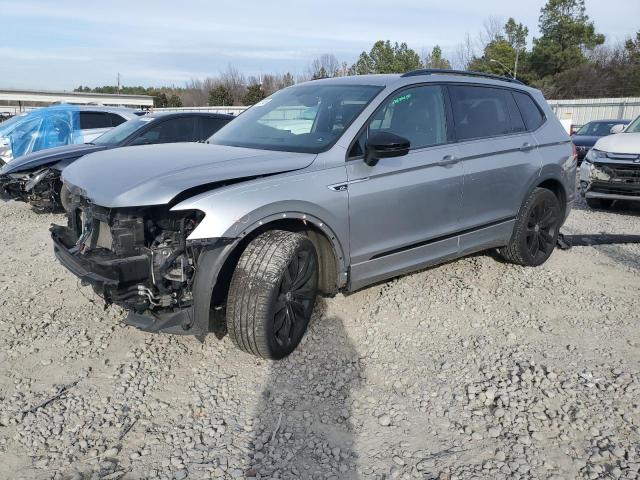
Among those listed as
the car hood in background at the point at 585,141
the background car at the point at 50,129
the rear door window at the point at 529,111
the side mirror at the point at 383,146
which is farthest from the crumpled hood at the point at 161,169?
the car hood in background at the point at 585,141

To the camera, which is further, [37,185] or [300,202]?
[37,185]

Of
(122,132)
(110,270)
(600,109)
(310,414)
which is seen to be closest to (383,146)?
(310,414)

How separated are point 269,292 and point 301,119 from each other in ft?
5.43

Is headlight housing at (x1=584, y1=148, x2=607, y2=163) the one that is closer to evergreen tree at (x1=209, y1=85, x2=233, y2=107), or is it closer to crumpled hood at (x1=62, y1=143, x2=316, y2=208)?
crumpled hood at (x1=62, y1=143, x2=316, y2=208)

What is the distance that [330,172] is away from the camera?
3.74 meters

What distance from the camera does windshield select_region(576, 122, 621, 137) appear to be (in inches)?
620

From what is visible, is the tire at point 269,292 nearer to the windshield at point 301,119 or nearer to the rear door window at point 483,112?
the windshield at point 301,119

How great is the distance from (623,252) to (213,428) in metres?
5.33

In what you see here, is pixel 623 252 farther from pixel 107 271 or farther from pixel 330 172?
pixel 107 271

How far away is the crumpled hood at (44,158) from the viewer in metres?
7.72

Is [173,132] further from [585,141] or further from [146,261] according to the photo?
[585,141]

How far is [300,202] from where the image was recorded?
3.53 meters

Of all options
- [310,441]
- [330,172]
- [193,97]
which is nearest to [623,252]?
[330,172]

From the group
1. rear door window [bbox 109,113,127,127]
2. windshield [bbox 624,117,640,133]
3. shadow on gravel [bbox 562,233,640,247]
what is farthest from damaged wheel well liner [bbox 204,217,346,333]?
rear door window [bbox 109,113,127,127]
